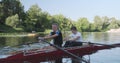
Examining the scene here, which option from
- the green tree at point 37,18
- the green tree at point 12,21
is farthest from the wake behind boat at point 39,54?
the green tree at point 37,18

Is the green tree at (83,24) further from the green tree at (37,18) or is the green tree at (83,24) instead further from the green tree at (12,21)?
the green tree at (12,21)

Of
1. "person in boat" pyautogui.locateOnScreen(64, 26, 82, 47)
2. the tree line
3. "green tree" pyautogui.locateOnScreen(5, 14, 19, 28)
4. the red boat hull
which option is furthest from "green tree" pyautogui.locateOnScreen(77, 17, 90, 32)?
the red boat hull

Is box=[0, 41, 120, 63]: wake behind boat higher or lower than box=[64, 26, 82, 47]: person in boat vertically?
lower

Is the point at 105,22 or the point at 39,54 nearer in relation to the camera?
the point at 39,54

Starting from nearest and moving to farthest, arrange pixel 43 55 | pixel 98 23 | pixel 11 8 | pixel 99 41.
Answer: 1. pixel 43 55
2. pixel 99 41
3. pixel 11 8
4. pixel 98 23

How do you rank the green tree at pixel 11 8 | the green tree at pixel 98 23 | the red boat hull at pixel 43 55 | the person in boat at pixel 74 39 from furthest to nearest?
the green tree at pixel 98 23 < the green tree at pixel 11 8 < the person in boat at pixel 74 39 < the red boat hull at pixel 43 55

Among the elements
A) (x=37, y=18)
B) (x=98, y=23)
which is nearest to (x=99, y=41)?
(x=37, y=18)

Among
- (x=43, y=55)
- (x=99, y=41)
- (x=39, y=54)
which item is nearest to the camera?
(x=39, y=54)

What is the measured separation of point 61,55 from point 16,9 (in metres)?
105

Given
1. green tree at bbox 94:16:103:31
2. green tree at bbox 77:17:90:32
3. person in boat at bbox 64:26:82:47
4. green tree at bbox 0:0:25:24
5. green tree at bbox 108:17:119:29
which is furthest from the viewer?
green tree at bbox 108:17:119:29

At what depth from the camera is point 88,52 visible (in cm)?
1581

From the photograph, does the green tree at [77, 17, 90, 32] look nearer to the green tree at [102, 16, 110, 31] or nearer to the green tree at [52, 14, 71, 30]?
the green tree at [52, 14, 71, 30]

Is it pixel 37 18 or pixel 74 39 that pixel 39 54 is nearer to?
pixel 74 39

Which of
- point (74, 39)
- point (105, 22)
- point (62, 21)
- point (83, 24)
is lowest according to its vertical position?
point (105, 22)
